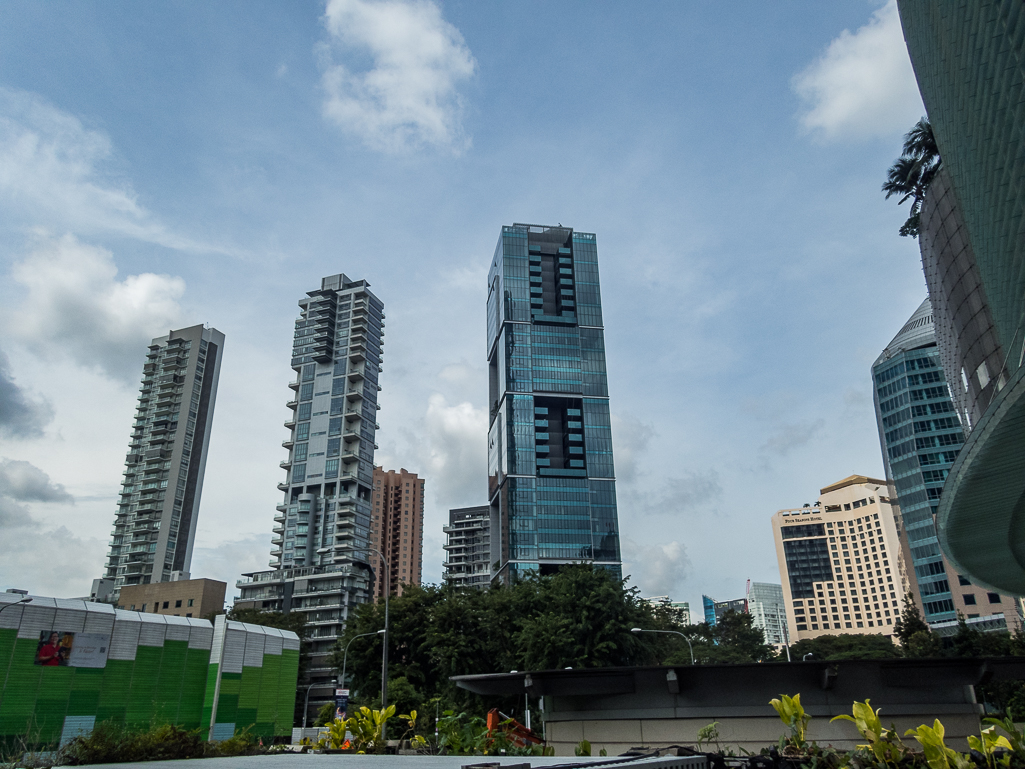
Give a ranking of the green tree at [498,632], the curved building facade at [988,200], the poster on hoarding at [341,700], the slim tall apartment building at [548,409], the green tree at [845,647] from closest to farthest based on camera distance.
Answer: the curved building facade at [988,200]
the poster on hoarding at [341,700]
the green tree at [498,632]
the green tree at [845,647]
the slim tall apartment building at [548,409]

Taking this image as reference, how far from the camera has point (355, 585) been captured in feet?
398

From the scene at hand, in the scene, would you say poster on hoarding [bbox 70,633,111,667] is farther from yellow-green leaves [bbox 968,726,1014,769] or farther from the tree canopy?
yellow-green leaves [bbox 968,726,1014,769]

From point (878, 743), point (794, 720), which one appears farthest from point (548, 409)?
point (878, 743)

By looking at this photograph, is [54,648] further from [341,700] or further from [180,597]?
[180,597]

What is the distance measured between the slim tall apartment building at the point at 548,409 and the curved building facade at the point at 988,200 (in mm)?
93315

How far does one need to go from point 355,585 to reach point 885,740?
12139cm

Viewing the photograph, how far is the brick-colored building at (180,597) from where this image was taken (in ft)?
370

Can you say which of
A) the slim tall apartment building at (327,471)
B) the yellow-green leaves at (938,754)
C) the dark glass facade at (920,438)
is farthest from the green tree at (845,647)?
the yellow-green leaves at (938,754)

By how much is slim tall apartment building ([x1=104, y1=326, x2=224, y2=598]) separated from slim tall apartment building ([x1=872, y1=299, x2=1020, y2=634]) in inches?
5006

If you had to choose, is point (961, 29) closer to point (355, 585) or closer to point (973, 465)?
point (973, 465)

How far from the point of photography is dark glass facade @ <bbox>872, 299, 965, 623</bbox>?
113500mm

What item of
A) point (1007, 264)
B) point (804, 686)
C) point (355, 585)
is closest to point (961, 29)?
point (1007, 264)

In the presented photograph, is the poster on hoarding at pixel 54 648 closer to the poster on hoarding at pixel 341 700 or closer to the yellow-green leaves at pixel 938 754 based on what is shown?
the poster on hoarding at pixel 341 700

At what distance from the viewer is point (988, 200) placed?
29859 mm
